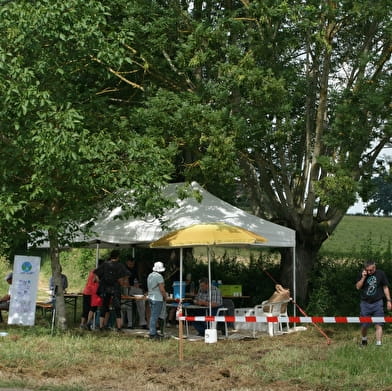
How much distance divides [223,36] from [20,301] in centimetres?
711

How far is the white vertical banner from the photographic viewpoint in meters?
16.4

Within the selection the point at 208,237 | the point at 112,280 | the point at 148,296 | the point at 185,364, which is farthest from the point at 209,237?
the point at 185,364

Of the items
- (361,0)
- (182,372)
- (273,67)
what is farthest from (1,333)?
(361,0)

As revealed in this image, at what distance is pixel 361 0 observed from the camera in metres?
17.7

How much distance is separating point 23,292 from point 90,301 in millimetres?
1887

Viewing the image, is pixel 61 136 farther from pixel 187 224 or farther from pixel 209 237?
pixel 187 224

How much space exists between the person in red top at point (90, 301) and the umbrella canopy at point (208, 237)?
1675 millimetres

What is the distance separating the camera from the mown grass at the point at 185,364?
10.3m

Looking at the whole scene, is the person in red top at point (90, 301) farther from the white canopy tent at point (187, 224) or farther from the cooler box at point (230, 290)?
the cooler box at point (230, 290)

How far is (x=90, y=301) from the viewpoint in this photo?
59.1 ft

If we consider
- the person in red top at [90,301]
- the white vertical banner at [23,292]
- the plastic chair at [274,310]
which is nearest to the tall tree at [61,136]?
the white vertical banner at [23,292]

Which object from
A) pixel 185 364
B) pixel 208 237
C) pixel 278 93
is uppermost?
pixel 278 93

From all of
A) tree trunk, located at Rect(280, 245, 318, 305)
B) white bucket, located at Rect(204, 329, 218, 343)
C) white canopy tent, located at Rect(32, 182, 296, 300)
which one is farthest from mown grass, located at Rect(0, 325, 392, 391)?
tree trunk, located at Rect(280, 245, 318, 305)

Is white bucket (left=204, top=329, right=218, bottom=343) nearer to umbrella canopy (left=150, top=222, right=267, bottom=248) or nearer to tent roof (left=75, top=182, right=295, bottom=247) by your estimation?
umbrella canopy (left=150, top=222, right=267, bottom=248)
